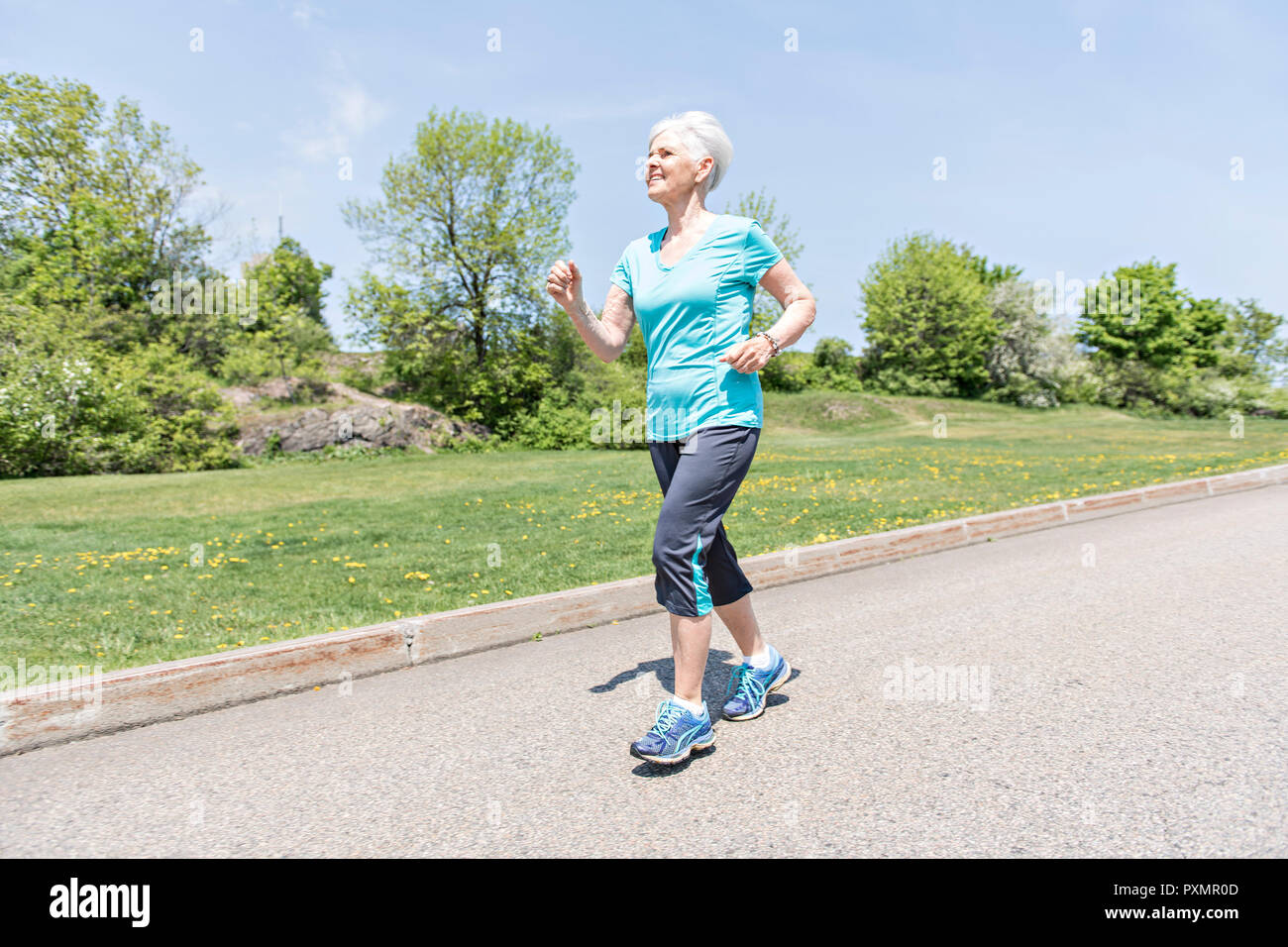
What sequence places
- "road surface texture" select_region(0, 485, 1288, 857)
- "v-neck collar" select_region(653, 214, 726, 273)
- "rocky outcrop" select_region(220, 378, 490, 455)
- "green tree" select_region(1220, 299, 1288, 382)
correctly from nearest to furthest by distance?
1. "road surface texture" select_region(0, 485, 1288, 857)
2. "v-neck collar" select_region(653, 214, 726, 273)
3. "rocky outcrop" select_region(220, 378, 490, 455)
4. "green tree" select_region(1220, 299, 1288, 382)

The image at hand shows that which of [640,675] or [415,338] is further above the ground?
[415,338]

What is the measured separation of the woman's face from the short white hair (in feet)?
0.08

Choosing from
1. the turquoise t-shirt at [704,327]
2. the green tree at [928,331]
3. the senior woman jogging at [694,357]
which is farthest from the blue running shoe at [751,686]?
the green tree at [928,331]

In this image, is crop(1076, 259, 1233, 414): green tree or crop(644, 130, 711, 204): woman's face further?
crop(1076, 259, 1233, 414): green tree

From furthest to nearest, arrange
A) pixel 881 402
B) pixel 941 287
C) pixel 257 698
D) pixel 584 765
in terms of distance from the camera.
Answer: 1. pixel 941 287
2. pixel 881 402
3. pixel 257 698
4. pixel 584 765

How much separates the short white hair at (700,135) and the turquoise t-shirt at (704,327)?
0.87ft

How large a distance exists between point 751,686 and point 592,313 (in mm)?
1619

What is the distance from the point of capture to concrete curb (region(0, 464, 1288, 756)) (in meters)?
3.26

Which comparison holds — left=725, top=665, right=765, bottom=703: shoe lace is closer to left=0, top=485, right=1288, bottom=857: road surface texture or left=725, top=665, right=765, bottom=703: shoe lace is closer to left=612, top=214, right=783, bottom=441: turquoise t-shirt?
left=0, top=485, right=1288, bottom=857: road surface texture

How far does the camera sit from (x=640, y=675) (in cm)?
381

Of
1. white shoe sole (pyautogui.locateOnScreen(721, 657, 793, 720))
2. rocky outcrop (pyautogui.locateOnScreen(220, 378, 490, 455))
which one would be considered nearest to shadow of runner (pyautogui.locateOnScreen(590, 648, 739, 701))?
white shoe sole (pyautogui.locateOnScreen(721, 657, 793, 720))
